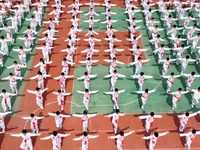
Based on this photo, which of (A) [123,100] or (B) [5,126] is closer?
(B) [5,126]

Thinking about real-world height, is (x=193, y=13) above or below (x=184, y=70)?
above

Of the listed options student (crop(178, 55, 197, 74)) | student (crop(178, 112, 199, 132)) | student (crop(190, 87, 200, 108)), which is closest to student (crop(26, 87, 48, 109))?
student (crop(178, 112, 199, 132))

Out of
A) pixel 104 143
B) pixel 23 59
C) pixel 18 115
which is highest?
pixel 23 59

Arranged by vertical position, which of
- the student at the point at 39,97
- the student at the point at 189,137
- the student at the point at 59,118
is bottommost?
the student at the point at 189,137

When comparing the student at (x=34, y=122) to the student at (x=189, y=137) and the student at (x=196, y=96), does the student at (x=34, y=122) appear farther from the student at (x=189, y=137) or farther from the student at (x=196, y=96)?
the student at (x=196, y=96)

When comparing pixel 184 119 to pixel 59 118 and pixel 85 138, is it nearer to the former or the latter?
pixel 85 138

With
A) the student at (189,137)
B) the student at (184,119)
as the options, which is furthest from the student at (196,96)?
the student at (189,137)

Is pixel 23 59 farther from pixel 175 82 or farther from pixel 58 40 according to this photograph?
pixel 175 82

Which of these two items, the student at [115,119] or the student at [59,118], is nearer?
the student at [115,119]

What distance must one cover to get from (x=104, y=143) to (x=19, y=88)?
8.91m

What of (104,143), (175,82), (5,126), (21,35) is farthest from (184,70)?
(21,35)

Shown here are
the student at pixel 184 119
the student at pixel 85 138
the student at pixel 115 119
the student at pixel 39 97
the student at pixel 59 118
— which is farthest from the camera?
the student at pixel 39 97

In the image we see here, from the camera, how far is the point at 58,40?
990 inches

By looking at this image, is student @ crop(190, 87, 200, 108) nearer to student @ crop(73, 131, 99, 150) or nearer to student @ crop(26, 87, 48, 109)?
student @ crop(73, 131, 99, 150)
